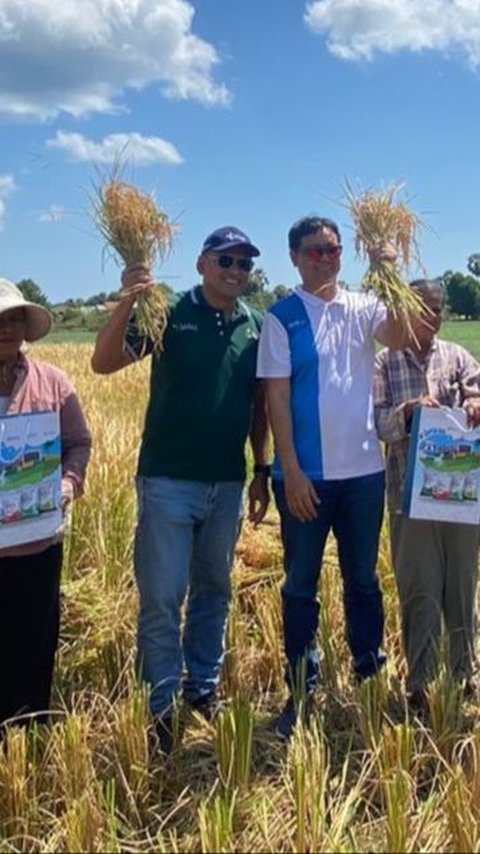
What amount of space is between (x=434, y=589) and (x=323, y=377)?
96 centimetres

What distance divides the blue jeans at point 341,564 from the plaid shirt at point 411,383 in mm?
181

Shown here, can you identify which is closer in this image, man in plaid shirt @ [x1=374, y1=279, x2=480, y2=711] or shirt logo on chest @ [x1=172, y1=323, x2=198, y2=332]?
shirt logo on chest @ [x1=172, y1=323, x2=198, y2=332]

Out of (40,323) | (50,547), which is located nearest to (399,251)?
(40,323)

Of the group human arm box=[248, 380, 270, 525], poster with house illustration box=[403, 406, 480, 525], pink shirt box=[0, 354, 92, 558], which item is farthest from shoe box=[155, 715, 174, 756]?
poster with house illustration box=[403, 406, 480, 525]

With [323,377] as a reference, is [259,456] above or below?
below

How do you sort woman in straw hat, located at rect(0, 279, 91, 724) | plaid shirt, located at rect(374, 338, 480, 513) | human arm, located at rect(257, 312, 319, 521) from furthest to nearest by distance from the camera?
plaid shirt, located at rect(374, 338, 480, 513) < human arm, located at rect(257, 312, 319, 521) < woman in straw hat, located at rect(0, 279, 91, 724)

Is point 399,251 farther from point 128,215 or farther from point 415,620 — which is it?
point 415,620

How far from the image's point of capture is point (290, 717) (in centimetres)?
359

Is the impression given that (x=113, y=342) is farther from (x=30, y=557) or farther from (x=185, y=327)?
(x=30, y=557)

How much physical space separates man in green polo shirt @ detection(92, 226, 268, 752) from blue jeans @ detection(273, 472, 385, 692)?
269 millimetres

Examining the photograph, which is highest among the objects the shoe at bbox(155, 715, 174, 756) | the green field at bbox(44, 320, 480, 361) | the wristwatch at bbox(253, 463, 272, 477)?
the green field at bbox(44, 320, 480, 361)

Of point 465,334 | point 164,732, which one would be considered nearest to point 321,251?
point 164,732

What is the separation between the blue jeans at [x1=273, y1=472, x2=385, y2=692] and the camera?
3.53m

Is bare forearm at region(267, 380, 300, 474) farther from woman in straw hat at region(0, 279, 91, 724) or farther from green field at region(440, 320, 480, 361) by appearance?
green field at region(440, 320, 480, 361)
